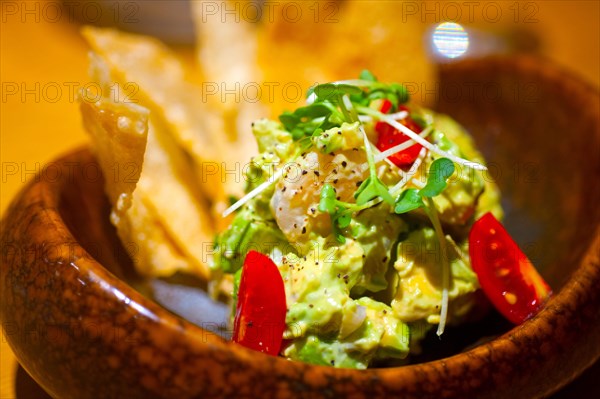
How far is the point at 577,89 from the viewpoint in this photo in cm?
169

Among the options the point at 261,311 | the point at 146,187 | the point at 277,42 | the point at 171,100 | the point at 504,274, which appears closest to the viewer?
the point at 261,311

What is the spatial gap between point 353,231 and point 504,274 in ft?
1.01

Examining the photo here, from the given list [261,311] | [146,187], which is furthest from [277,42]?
[261,311]

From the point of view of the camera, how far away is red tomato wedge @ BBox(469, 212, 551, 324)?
118 cm

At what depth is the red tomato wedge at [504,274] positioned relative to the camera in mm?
1180

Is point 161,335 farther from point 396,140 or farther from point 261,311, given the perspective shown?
point 396,140

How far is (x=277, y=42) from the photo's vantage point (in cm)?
194

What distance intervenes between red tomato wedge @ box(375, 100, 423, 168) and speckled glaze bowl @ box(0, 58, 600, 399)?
36cm

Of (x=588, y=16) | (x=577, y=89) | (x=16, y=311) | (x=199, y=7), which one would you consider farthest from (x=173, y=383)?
(x=588, y=16)

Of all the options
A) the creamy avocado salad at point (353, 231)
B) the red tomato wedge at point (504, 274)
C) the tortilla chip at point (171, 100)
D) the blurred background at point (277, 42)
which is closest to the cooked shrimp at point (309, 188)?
the creamy avocado salad at point (353, 231)

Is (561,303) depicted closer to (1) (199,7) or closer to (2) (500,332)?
(2) (500,332)

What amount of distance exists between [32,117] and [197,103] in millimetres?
791

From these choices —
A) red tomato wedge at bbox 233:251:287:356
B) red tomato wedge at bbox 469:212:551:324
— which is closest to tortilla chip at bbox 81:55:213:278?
red tomato wedge at bbox 233:251:287:356

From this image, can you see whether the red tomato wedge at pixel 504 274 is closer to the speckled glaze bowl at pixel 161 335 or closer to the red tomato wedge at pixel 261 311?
the speckled glaze bowl at pixel 161 335
